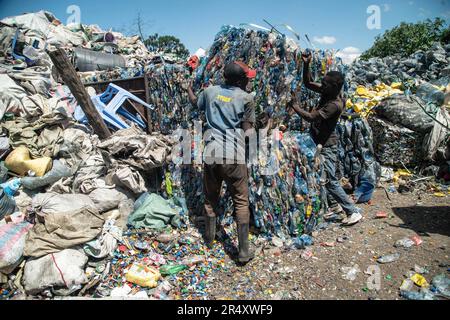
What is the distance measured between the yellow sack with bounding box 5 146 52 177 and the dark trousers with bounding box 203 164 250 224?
7.83 ft

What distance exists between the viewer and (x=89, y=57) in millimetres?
7836

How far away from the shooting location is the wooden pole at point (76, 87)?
3810 millimetres

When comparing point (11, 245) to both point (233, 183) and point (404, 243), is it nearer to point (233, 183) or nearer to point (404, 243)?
point (233, 183)

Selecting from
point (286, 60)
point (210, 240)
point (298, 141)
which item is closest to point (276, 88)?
point (286, 60)

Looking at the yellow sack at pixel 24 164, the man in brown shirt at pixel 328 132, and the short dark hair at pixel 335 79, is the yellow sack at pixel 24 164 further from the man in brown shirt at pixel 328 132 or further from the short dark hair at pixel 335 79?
the short dark hair at pixel 335 79

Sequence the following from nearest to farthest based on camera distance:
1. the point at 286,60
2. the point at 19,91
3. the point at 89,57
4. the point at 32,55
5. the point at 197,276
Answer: the point at 197,276
the point at 286,60
the point at 19,91
the point at 32,55
the point at 89,57

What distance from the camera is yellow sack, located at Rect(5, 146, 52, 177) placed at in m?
3.78

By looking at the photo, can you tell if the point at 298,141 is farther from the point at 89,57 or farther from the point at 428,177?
the point at 89,57

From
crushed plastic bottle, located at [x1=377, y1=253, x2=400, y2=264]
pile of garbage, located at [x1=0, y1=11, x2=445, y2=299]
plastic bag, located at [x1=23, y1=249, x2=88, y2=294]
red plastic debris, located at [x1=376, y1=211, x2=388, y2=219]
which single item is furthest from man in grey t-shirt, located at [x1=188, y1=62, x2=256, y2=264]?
red plastic debris, located at [x1=376, y1=211, x2=388, y2=219]

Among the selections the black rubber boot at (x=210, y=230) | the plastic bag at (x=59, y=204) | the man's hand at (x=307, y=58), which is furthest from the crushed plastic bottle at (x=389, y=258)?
the plastic bag at (x=59, y=204)

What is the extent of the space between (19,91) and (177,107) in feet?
9.16

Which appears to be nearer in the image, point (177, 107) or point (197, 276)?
point (197, 276)

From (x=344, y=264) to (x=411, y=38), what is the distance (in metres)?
12.5

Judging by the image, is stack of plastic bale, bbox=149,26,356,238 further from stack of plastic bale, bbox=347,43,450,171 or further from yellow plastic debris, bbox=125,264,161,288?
stack of plastic bale, bbox=347,43,450,171
